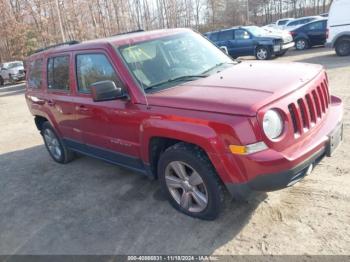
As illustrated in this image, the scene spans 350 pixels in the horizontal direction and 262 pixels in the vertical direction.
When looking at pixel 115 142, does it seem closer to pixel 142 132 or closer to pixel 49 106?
pixel 142 132

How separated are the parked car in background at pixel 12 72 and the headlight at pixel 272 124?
83.3ft

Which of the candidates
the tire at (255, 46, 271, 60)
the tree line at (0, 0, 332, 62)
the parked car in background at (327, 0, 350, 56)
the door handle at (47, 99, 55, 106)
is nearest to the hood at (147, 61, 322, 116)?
the door handle at (47, 99, 55, 106)

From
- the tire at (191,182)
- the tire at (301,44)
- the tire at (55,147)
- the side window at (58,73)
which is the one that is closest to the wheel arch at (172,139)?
the tire at (191,182)

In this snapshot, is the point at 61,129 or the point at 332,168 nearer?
the point at 332,168

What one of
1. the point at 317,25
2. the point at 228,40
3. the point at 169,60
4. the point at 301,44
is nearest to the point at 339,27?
the point at 317,25

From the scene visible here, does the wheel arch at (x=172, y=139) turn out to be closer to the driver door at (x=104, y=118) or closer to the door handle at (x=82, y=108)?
the driver door at (x=104, y=118)

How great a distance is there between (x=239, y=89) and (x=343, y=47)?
12722 millimetres

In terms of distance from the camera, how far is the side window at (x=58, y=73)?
16.2 feet

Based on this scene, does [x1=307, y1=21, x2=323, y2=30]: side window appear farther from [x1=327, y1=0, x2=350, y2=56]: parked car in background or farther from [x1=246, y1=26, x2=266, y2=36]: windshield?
[x1=327, y1=0, x2=350, y2=56]: parked car in background

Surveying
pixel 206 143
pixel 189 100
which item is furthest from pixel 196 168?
pixel 189 100

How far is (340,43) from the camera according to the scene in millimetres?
14008

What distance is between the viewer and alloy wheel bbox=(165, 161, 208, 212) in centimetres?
356

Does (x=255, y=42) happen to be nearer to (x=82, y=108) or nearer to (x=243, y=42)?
(x=243, y=42)

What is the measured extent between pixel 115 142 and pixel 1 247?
66.1 inches
